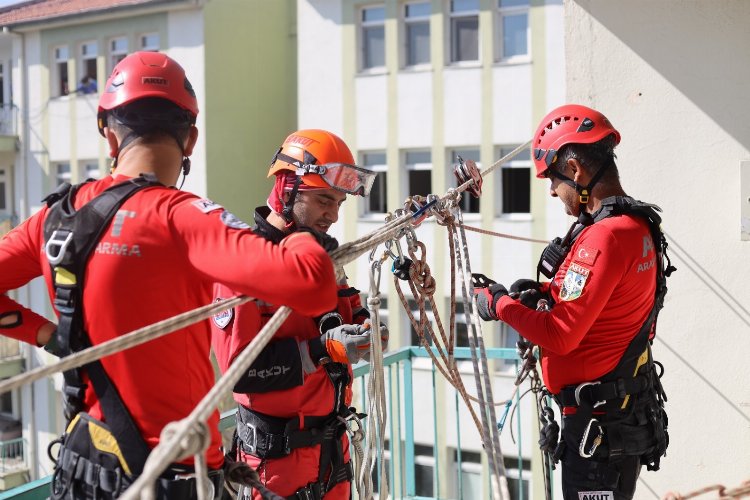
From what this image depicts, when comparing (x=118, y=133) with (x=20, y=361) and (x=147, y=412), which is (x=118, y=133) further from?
(x=20, y=361)

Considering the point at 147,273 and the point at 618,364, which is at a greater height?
the point at 147,273

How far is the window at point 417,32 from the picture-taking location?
17.6m

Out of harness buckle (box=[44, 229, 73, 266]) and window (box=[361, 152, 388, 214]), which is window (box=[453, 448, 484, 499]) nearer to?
window (box=[361, 152, 388, 214])

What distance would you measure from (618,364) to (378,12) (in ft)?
51.6

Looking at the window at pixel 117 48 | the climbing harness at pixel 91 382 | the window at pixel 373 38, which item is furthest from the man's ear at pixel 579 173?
the window at pixel 117 48

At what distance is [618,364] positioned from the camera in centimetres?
320

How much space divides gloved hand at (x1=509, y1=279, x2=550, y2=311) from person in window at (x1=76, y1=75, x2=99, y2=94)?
778 inches

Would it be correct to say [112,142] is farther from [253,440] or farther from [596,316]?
[596,316]

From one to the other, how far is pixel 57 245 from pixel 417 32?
53.6ft

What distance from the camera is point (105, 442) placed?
2080 mm

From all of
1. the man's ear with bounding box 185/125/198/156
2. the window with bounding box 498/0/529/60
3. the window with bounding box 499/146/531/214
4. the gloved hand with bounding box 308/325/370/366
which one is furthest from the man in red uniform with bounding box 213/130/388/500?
the window with bounding box 498/0/529/60

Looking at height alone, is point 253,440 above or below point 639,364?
below

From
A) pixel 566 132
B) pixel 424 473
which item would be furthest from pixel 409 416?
pixel 424 473

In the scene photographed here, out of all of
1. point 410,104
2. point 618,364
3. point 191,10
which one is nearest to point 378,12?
point 410,104
